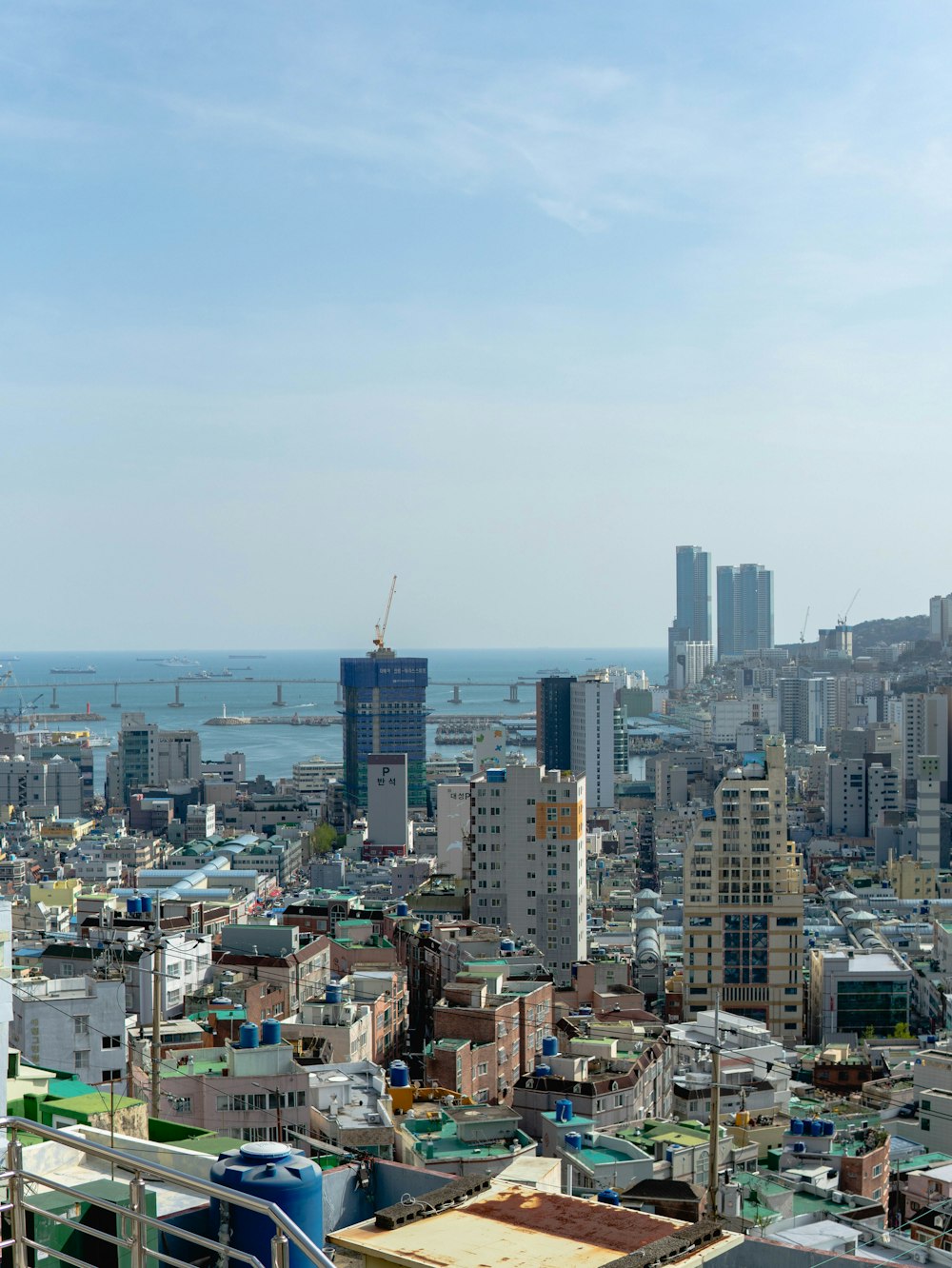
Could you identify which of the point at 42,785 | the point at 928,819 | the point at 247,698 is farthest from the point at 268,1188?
the point at 247,698

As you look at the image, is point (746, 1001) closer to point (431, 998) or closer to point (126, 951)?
point (431, 998)

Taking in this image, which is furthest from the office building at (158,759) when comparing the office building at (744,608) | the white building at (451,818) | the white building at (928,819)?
the office building at (744,608)

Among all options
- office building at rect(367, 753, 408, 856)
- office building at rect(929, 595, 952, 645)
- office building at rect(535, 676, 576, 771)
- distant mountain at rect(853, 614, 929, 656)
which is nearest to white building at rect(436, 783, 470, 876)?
office building at rect(367, 753, 408, 856)

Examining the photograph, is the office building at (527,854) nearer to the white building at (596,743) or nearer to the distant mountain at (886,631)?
the white building at (596,743)

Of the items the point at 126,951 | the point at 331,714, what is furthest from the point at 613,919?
the point at 331,714

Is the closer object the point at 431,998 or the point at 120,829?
the point at 431,998
